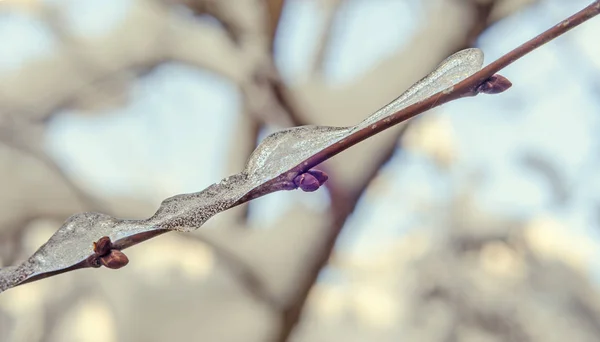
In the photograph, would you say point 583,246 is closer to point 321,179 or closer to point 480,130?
point 480,130

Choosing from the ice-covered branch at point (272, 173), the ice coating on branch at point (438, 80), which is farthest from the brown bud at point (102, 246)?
the ice coating on branch at point (438, 80)

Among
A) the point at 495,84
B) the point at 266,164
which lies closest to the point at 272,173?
the point at 266,164

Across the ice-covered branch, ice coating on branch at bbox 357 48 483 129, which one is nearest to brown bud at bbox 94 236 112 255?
the ice-covered branch

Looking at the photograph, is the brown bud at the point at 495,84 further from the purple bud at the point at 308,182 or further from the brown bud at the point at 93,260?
the brown bud at the point at 93,260

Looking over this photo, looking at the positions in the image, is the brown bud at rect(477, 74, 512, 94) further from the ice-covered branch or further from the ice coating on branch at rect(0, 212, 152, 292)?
the ice coating on branch at rect(0, 212, 152, 292)

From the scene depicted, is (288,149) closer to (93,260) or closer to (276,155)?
(276,155)
